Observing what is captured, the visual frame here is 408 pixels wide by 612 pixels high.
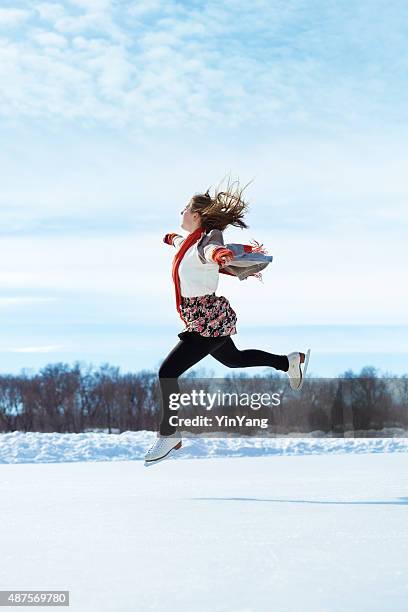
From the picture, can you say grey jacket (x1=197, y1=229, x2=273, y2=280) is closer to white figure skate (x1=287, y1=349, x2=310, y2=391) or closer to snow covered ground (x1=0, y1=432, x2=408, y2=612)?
white figure skate (x1=287, y1=349, x2=310, y2=391)

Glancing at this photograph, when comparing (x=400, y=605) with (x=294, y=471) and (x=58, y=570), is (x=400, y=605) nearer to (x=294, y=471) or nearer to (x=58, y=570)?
(x=58, y=570)

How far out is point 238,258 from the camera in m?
4.21

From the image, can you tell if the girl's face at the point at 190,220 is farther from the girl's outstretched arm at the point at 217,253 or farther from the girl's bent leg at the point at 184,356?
the girl's bent leg at the point at 184,356

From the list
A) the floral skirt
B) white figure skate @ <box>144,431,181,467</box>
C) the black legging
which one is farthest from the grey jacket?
white figure skate @ <box>144,431,181,467</box>

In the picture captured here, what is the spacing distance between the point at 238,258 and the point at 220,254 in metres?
0.17

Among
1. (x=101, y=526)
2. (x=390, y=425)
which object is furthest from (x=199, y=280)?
(x=390, y=425)

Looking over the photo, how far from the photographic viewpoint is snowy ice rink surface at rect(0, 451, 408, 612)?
8.70 feet

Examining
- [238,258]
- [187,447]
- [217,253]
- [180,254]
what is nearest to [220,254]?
[217,253]

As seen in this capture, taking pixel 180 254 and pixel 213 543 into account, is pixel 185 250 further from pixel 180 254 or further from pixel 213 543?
pixel 213 543

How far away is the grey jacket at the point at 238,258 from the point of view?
13.8 feet

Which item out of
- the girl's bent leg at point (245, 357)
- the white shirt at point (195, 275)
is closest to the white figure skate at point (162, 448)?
the girl's bent leg at point (245, 357)

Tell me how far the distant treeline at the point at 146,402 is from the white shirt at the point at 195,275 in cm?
95

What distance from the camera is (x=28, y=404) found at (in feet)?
46.4

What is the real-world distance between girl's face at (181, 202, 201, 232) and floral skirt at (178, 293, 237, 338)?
1.31 ft
